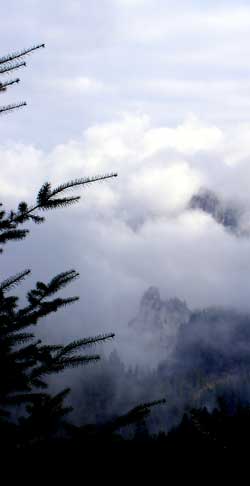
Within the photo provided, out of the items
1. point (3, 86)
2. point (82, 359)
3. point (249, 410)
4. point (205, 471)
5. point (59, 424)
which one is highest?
point (3, 86)

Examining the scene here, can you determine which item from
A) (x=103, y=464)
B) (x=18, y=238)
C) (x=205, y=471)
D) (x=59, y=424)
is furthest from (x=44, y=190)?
(x=205, y=471)

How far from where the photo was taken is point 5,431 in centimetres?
910

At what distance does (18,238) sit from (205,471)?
18.2 feet

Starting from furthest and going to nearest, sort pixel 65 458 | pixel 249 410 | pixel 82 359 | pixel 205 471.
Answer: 1. pixel 82 359
2. pixel 65 458
3. pixel 205 471
4. pixel 249 410

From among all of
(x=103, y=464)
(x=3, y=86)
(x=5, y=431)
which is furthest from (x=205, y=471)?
(x=3, y=86)

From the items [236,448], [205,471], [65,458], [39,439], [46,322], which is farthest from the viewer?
[46,322]

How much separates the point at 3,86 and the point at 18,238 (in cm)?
292

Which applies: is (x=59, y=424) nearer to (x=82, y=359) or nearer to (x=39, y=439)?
(x=39, y=439)

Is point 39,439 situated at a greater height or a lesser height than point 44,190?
lesser

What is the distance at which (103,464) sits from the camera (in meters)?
8.72

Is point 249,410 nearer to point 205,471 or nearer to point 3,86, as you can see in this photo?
point 205,471

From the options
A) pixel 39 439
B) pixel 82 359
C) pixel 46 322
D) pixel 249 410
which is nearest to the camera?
pixel 249 410

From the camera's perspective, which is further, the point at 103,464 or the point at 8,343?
the point at 8,343

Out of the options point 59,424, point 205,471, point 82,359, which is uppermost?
point 82,359
